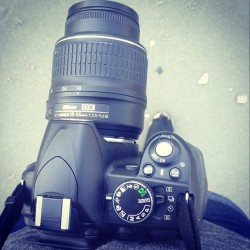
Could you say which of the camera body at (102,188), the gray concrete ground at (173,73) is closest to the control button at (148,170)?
the camera body at (102,188)

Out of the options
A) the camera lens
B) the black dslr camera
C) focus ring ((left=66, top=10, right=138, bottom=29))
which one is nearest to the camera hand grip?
the black dslr camera

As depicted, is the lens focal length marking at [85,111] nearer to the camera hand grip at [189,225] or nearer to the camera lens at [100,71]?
the camera lens at [100,71]

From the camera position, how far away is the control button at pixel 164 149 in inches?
16.7

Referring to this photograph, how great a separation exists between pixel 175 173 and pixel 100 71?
0.61ft

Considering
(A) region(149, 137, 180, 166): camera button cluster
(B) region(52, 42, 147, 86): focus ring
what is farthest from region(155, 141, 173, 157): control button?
(B) region(52, 42, 147, 86): focus ring

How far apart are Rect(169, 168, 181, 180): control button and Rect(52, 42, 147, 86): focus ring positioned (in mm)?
153

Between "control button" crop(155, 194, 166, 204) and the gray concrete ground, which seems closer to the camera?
"control button" crop(155, 194, 166, 204)

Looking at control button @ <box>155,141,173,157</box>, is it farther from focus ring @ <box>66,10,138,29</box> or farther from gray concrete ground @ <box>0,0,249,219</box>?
gray concrete ground @ <box>0,0,249,219</box>

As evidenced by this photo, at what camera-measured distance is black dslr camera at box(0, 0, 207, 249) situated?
0.41 metres

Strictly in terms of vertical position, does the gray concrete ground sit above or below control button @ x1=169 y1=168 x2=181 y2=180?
above

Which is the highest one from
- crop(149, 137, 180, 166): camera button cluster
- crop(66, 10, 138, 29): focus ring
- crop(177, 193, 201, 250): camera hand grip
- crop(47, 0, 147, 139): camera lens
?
crop(66, 10, 138, 29): focus ring

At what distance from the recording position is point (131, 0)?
2.45 ft

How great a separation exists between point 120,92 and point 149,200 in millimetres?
165

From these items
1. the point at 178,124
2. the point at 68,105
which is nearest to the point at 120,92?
the point at 68,105
